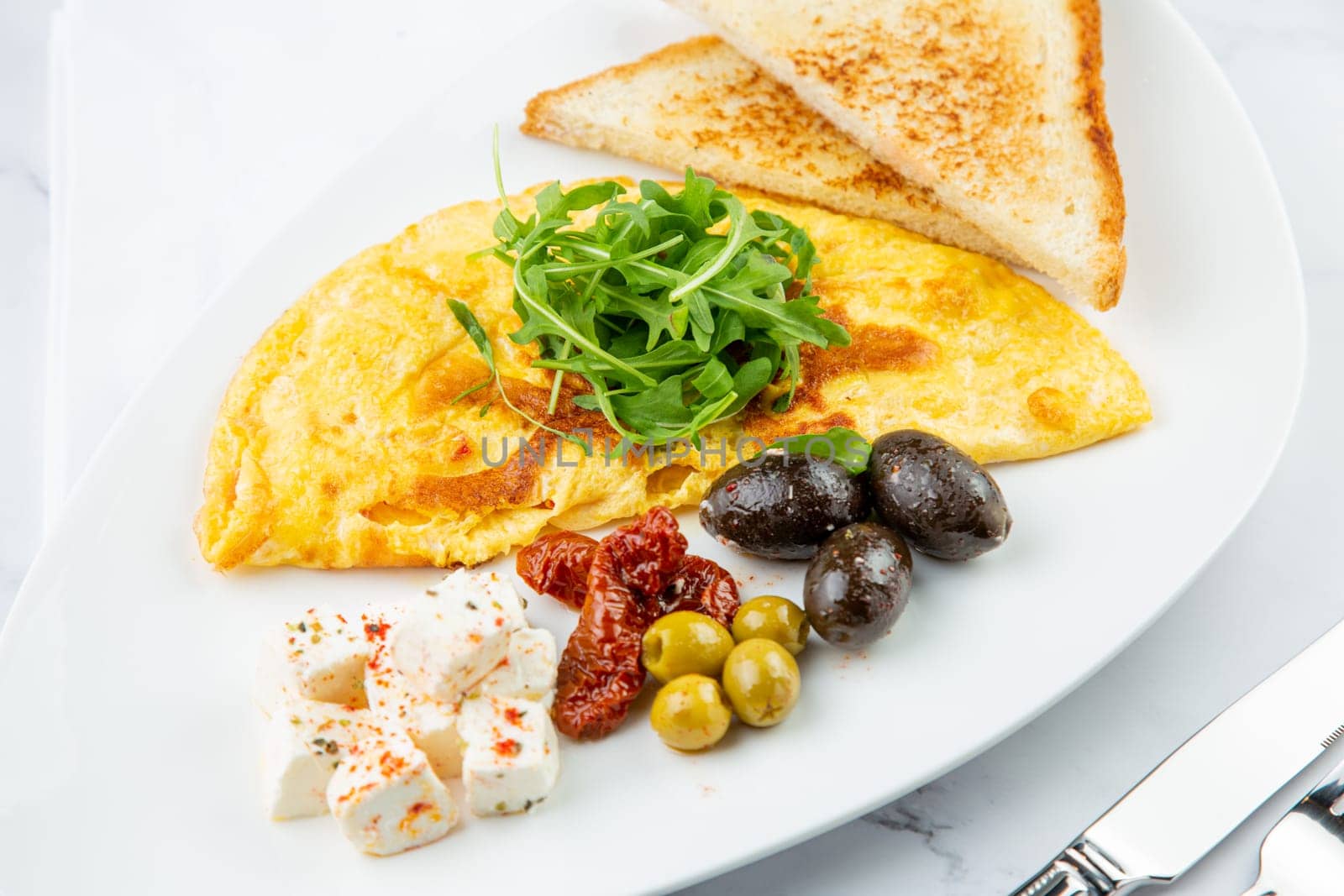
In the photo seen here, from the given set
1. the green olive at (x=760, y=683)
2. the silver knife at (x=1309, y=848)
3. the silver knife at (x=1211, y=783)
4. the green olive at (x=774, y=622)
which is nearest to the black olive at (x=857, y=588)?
the green olive at (x=774, y=622)

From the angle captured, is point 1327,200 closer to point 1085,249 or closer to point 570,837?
point 1085,249

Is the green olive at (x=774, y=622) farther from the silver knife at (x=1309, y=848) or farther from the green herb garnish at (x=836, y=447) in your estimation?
the silver knife at (x=1309, y=848)

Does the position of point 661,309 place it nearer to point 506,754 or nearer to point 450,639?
point 450,639

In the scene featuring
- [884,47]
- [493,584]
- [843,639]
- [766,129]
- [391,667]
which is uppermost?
[884,47]

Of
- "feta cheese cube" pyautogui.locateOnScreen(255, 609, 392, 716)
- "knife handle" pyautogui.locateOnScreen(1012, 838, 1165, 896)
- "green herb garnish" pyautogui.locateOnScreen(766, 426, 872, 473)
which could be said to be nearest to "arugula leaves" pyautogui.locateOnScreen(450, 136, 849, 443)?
"green herb garnish" pyautogui.locateOnScreen(766, 426, 872, 473)

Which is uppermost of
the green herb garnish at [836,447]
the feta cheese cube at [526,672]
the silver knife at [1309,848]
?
the green herb garnish at [836,447]

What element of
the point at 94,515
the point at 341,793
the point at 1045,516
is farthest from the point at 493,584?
the point at 1045,516

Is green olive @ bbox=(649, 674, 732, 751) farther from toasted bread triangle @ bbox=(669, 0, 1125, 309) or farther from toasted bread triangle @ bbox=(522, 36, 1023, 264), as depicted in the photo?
toasted bread triangle @ bbox=(522, 36, 1023, 264)

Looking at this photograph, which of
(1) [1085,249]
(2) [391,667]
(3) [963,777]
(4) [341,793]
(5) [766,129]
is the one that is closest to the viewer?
(4) [341,793]
